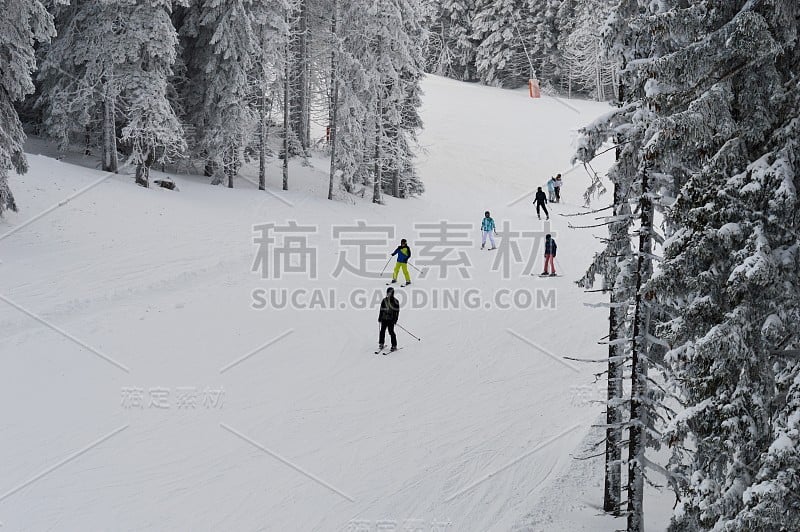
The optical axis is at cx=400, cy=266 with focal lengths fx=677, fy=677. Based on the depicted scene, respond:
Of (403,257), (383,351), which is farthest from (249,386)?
(403,257)

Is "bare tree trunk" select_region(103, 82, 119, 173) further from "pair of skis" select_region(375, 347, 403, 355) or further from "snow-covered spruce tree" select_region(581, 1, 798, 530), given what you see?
"snow-covered spruce tree" select_region(581, 1, 798, 530)

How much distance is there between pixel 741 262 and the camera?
6.63 metres

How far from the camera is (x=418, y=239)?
2588cm

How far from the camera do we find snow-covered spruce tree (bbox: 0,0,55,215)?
17.2 metres

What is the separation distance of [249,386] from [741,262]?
948cm

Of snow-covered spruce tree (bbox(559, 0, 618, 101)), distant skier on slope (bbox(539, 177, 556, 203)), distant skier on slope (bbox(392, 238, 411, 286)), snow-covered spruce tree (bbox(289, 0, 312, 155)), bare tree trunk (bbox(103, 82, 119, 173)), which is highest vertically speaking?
snow-covered spruce tree (bbox(559, 0, 618, 101))

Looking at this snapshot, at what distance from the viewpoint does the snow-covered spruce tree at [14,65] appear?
17.2 meters

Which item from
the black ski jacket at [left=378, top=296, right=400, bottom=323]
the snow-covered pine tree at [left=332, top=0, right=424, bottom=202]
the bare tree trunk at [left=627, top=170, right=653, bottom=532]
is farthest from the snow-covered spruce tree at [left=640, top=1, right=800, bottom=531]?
the snow-covered pine tree at [left=332, top=0, right=424, bottom=202]

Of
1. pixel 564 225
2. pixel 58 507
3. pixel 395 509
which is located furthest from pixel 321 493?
pixel 564 225

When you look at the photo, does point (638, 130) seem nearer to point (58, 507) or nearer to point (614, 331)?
point (614, 331)

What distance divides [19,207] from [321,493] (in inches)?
590

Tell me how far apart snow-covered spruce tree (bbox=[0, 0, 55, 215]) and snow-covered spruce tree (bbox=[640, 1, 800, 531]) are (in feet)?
54.2

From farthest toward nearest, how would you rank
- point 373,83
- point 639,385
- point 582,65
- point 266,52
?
1. point 582,65
2. point 373,83
3. point 266,52
4. point 639,385

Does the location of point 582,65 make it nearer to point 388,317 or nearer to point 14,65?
point 388,317
